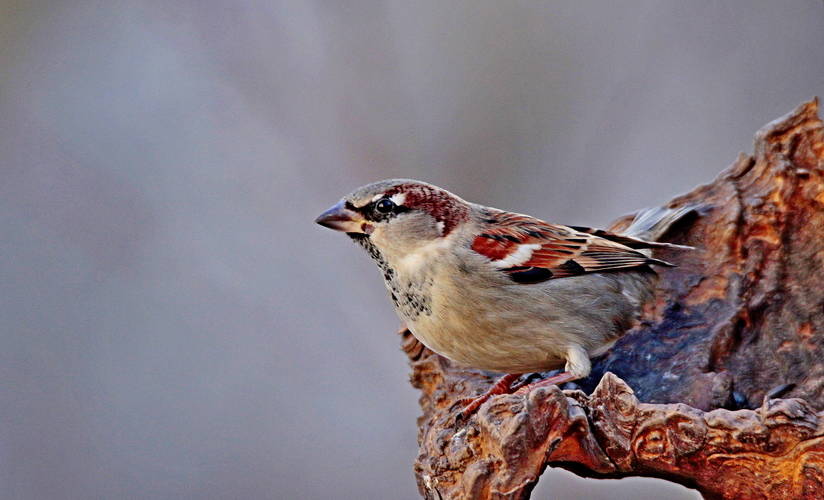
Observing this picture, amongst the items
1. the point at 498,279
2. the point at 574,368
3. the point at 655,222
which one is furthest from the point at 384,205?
the point at 655,222

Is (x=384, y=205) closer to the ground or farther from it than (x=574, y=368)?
farther from it

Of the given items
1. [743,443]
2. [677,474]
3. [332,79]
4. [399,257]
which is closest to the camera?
[743,443]

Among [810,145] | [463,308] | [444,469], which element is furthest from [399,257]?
[810,145]

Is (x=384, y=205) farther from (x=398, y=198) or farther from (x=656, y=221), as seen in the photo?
(x=656, y=221)

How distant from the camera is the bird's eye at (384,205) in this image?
1854 millimetres

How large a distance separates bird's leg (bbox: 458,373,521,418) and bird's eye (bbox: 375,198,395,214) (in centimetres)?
49

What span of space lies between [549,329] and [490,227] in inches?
12.6

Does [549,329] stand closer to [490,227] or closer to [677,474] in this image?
[490,227]

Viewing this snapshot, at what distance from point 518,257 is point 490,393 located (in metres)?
0.34

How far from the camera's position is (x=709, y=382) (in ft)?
5.17

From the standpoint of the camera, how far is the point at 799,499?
1.16 meters

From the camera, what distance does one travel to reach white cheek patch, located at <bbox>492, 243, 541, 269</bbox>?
1.85 meters

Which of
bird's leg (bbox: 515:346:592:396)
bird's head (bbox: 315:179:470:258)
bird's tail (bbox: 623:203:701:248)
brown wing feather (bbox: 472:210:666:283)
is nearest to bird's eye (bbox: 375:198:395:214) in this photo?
bird's head (bbox: 315:179:470:258)

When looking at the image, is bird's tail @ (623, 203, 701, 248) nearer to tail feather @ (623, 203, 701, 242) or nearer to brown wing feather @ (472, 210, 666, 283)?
tail feather @ (623, 203, 701, 242)
